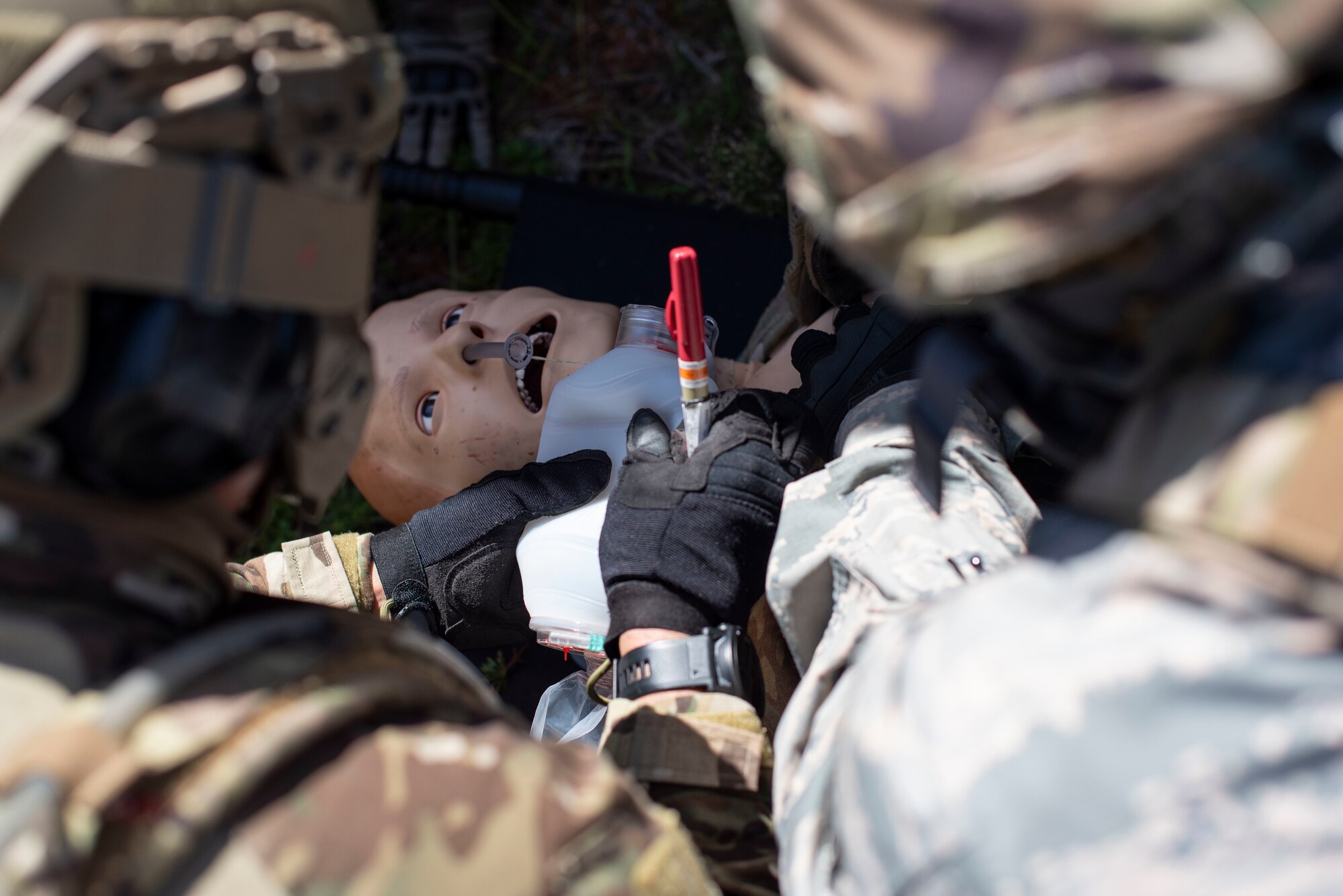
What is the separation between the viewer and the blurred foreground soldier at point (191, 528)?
719 millimetres

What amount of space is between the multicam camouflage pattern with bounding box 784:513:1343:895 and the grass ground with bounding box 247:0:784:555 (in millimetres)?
2133

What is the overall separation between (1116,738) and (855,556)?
21.7 inches

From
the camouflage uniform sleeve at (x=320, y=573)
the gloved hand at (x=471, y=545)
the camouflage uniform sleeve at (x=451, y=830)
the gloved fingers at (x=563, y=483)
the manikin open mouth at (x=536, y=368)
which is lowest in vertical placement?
the camouflage uniform sleeve at (x=320, y=573)

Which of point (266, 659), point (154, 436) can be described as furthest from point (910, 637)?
point (154, 436)

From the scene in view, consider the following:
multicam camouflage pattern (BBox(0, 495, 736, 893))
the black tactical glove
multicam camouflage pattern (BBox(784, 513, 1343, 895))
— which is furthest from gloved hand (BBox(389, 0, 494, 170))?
multicam camouflage pattern (BBox(784, 513, 1343, 895))

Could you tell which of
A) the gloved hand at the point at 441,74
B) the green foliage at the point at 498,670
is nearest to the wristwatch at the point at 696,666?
the green foliage at the point at 498,670

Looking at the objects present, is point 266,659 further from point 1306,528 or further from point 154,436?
point 1306,528

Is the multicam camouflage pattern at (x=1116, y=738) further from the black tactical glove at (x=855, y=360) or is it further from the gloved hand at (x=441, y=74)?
the gloved hand at (x=441, y=74)

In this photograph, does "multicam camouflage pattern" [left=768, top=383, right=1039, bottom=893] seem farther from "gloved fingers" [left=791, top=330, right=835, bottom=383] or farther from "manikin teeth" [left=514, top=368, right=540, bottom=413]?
"manikin teeth" [left=514, top=368, right=540, bottom=413]

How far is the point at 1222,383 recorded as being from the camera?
676mm

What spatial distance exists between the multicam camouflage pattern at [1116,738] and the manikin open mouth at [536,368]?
1.22 m

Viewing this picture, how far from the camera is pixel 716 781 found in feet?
3.91

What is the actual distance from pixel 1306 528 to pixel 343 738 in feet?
2.49

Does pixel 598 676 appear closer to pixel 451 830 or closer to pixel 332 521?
pixel 451 830
